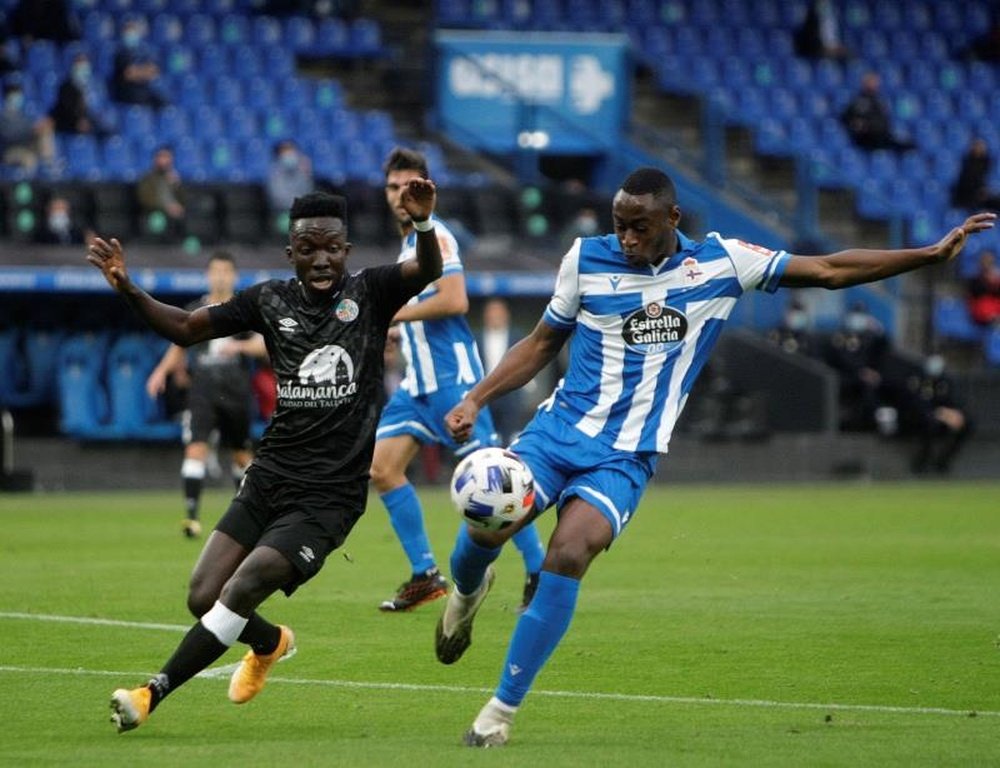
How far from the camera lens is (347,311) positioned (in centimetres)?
823

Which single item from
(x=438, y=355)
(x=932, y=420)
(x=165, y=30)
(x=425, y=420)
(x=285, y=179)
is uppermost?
(x=438, y=355)

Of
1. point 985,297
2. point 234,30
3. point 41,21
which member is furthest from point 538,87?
point 41,21

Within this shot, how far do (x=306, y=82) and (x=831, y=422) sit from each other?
8.68 m

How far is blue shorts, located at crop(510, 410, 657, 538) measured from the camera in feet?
26.0

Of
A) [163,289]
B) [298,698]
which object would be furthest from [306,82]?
[298,698]

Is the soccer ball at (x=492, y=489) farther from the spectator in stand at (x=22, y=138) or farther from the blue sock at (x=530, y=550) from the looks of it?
the spectator in stand at (x=22, y=138)

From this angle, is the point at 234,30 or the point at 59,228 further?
the point at 234,30

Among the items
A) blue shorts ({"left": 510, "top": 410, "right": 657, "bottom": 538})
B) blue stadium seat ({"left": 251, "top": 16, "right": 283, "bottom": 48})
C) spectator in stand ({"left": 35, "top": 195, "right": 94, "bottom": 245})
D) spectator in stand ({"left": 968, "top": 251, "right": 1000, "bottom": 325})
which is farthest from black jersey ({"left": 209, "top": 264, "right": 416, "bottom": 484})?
spectator in stand ({"left": 968, "top": 251, "right": 1000, "bottom": 325})

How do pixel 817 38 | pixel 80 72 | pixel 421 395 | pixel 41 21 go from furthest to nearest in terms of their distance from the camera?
pixel 817 38
pixel 41 21
pixel 80 72
pixel 421 395

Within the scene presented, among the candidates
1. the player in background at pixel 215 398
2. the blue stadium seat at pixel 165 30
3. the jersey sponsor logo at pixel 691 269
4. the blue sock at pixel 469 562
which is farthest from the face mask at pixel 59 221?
the jersey sponsor logo at pixel 691 269

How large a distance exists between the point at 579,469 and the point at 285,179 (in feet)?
56.9

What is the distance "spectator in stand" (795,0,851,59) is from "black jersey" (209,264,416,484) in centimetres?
2689

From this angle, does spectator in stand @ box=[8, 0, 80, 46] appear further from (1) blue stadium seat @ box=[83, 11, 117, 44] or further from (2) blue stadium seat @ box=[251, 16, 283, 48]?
(2) blue stadium seat @ box=[251, 16, 283, 48]

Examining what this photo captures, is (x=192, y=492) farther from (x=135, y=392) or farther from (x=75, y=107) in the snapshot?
(x=75, y=107)
